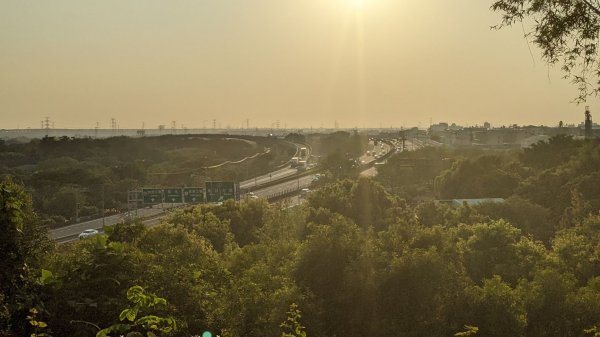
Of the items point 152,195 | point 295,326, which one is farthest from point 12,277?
point 152,195

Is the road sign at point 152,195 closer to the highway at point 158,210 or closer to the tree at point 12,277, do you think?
the highway at point 158,210

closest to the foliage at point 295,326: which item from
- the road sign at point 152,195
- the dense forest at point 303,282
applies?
the dense forest at point 303,282

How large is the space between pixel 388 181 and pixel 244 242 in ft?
116

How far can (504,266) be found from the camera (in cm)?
1897

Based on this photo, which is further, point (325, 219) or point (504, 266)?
point (325, 219)

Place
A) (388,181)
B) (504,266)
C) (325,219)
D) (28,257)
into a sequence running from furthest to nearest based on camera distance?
1. (388,181)
2. (325,219)
3. (504,266)
4. (28,257)

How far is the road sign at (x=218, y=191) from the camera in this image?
4031cm

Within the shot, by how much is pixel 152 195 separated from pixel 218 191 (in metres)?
4.50

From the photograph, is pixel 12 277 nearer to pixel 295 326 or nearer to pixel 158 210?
pixel 295 326

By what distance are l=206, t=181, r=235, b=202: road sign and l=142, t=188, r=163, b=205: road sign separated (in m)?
3.22

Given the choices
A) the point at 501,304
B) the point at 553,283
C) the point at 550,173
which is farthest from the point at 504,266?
the point at 550,173

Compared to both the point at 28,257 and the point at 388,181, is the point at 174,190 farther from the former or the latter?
the point at 28,257

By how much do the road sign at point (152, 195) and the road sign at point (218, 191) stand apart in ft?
10.6

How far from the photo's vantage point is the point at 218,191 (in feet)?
133
